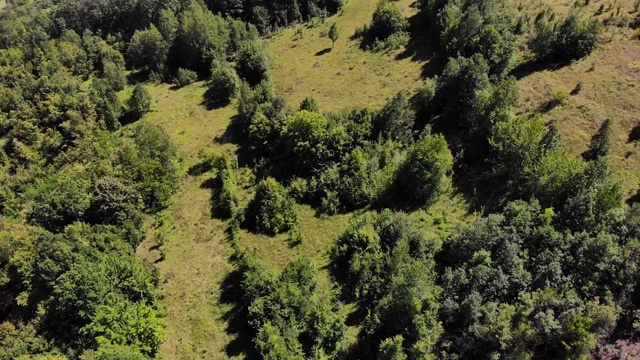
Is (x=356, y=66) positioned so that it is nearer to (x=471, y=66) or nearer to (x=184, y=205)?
(x=471, y=66)

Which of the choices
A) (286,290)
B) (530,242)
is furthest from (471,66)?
(286,290)

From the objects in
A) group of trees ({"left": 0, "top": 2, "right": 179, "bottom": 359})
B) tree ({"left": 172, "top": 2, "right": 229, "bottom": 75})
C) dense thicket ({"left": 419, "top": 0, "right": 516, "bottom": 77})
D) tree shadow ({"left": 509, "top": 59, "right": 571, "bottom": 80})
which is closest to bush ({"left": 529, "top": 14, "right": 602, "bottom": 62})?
tree shadow ({"left": 509, "top": 59, "right": 571, "bottom": 80})

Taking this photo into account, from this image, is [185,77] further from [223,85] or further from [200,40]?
[223,85]

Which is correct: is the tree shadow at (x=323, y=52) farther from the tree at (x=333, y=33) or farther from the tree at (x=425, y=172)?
the tree at (x=425, y=172)

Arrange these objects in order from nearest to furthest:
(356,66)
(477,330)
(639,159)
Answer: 1. (477,330)
2. (639,159)
3. (356,66)

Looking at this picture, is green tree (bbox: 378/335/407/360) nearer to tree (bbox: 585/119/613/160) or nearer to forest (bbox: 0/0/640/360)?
forest (bbox: 0/0/640/360)

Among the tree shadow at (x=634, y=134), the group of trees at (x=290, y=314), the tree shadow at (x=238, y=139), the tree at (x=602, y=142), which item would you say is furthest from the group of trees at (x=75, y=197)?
the tree shadow at (x=634, y=134)
